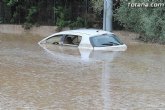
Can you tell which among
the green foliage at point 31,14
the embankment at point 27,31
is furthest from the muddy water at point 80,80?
the green foliage at point 31,14

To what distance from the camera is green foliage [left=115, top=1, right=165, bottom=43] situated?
874 inches

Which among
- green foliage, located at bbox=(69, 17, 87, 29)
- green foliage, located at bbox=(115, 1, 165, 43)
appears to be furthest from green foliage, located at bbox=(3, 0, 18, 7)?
green foliage, located at bbox=(115, 1, 165, 43)


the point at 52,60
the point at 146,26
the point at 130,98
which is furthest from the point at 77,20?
the point at 130,98

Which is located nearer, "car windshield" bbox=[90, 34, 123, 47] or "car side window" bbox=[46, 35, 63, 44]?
"car windshield" bbox=[90, 34, 123, 47]

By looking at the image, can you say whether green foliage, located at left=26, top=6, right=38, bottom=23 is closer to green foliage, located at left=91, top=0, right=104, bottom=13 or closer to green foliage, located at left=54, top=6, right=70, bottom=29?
green foliage, located at left=54, top=6, right=70, bottom=29

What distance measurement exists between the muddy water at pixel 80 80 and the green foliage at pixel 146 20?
4.35 metres

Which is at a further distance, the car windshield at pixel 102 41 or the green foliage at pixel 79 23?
the green foliage at pixel 79 23

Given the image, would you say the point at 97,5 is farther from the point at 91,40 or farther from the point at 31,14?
the point at 91,40

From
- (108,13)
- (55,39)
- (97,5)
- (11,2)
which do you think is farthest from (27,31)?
(55,39)

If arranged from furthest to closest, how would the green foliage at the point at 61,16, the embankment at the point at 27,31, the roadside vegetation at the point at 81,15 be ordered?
the embankment at the point at 27,31
the green foliage at the point at 61,16
the roadside vegetation at the point at 81,15

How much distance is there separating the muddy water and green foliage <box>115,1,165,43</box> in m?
4.35

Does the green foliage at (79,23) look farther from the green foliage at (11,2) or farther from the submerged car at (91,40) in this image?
the submerged car at (91,40)

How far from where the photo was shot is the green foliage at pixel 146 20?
22.2m

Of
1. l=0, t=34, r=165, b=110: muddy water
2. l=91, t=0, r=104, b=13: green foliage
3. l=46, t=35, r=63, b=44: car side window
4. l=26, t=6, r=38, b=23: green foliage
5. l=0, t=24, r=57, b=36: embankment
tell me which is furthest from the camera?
l=26, t=6, r=38, b=23: green foliage
